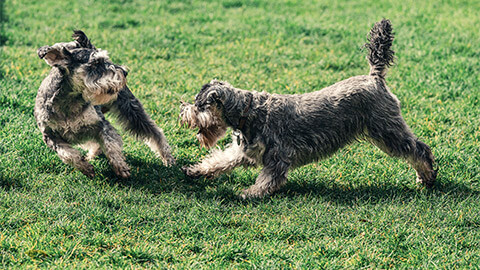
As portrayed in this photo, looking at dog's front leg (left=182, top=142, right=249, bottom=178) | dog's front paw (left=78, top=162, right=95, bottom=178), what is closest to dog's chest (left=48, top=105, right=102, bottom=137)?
dog's front paw (left=78, top=162, right=95, bottom=178)

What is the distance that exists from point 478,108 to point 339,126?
298 centimetres

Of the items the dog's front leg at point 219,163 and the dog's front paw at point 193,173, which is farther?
the dog's front paw at point 193,173

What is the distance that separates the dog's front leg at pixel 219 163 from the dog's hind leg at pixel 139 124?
435 mm

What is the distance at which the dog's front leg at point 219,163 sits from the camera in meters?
5.94

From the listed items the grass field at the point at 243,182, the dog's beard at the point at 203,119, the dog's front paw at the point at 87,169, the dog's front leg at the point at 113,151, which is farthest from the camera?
the dog's front leg at the point at 113,151

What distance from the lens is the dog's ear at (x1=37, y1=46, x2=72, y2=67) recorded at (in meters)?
5.43

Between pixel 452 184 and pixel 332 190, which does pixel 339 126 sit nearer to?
pixel 332 190

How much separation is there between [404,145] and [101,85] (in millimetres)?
3114

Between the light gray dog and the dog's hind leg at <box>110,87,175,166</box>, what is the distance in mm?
745

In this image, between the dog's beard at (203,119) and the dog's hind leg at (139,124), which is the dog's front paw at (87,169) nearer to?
the dog's hind leg at (139,124)

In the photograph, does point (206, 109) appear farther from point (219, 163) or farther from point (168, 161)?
point (168, 161)

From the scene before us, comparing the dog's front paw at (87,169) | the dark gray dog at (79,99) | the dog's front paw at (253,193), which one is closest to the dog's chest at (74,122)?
the dark gray dog at (79,99)

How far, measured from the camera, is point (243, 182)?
6.18m

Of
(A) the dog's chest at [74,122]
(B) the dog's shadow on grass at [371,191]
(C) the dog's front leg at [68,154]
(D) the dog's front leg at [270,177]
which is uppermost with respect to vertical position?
(A) the dog's chest at [74,122]
